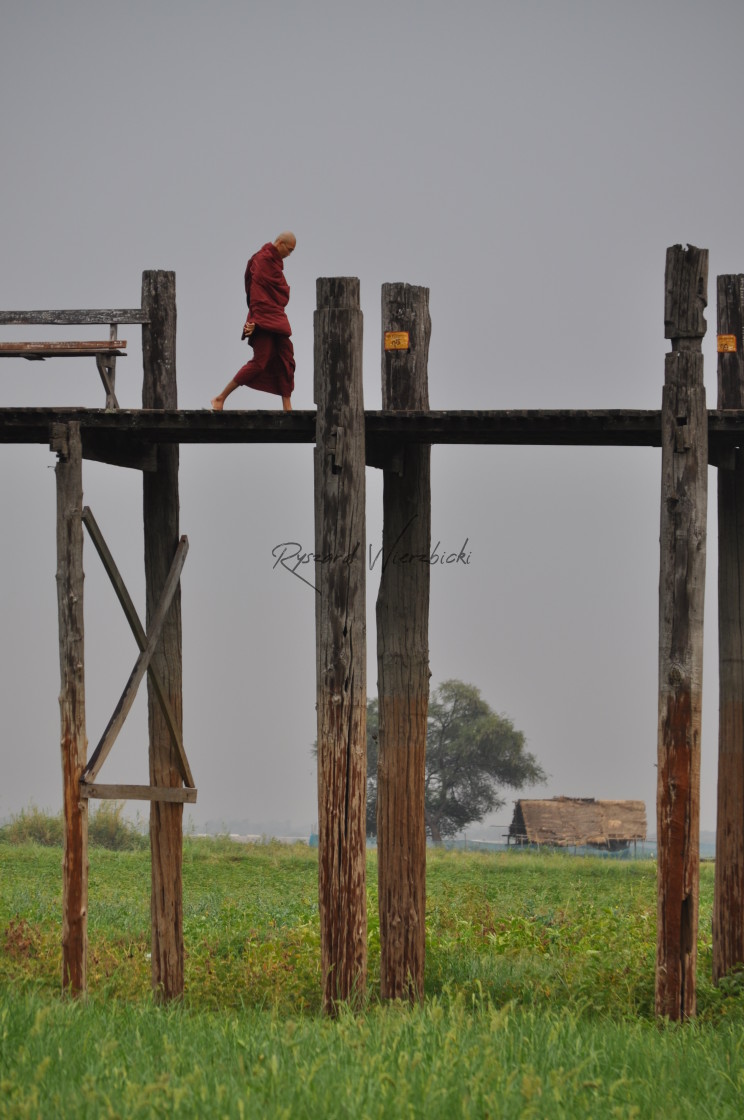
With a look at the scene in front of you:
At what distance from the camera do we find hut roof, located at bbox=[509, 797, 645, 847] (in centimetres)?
3534

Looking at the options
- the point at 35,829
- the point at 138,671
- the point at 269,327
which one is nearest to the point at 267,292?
the point at 269,327

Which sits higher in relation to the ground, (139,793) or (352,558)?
(352,558)

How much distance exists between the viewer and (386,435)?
11.6 m

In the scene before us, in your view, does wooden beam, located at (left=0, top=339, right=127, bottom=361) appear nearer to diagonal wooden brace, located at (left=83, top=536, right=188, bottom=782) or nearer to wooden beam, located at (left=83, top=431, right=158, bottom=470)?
wooden beam, located at (left=83, top=431, right=158, bottom=470)

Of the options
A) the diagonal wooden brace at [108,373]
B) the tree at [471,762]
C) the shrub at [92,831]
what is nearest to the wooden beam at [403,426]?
the diagonal wooden brace at [108,373]

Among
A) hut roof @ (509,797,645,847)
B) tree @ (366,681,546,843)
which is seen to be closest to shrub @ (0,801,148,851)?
hut roof @ (509,797,645,847)

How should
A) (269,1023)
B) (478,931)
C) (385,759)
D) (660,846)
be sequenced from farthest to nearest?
(478,931)
(385,759)
(660,846)
(269,1023)

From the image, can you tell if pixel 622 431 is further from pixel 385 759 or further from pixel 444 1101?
pixel 444 1101

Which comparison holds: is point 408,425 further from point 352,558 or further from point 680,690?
point 680,690

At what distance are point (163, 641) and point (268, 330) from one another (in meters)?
2.92

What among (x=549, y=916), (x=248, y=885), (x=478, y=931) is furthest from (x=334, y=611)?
(x=248, y=885)

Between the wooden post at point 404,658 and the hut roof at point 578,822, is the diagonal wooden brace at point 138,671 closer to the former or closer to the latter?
the wooden post at point 404,658

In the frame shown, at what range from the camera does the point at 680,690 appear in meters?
11.0

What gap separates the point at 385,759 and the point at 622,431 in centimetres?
327
